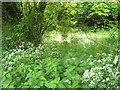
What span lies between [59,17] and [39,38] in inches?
29.0

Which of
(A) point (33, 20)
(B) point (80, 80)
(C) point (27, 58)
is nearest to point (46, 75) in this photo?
(B) point (80, 80)

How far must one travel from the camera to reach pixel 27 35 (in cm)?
349

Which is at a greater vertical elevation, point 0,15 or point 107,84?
point 0,15

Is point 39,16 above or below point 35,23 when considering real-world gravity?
above

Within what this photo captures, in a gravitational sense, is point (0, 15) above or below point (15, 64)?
above

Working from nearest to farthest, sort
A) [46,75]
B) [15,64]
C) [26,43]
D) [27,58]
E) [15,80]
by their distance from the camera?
[15,80] → [46,75] → [15,64] → [27,58] → [26,43]

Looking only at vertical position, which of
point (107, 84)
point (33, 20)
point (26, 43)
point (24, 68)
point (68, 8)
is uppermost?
point (68, 8)

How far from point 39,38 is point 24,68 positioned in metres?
1.80

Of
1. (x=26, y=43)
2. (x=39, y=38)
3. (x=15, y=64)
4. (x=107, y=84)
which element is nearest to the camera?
(x=107, y=84)

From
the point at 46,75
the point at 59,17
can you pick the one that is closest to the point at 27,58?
the point at 46,75

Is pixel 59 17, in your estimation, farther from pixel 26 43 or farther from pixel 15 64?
pixel 15 64

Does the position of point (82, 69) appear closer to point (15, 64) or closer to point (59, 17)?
point (15, 64)

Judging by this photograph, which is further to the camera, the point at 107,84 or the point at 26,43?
the point at 26,43

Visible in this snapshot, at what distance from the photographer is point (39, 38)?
3.66 m
